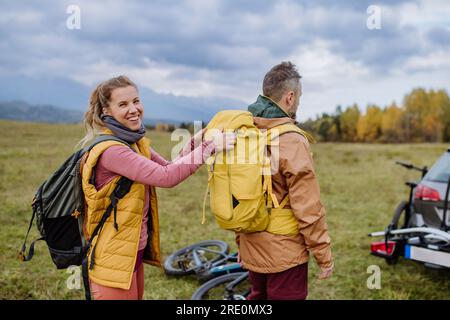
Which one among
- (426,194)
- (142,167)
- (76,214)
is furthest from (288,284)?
(426,194)

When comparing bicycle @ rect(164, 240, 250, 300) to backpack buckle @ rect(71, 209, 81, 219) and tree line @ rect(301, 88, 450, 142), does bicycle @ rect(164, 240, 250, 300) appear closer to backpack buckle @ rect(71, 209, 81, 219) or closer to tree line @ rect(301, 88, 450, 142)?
backpack buckle @ rect(71, 209, 81, 219)

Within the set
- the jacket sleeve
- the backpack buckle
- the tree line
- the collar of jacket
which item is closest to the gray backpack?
the backpack buckle

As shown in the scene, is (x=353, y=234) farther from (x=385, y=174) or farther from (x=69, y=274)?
(x=385, y=174)

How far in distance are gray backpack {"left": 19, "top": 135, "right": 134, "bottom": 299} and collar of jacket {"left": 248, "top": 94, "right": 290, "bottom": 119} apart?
948 millimetres

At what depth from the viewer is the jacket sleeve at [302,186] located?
106 inches

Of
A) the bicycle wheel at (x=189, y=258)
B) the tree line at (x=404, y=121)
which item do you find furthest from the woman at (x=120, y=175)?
the tree line at (x=404, y=121)

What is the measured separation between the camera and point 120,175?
2.62m

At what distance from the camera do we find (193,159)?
2609mm

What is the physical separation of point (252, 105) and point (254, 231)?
0.91m

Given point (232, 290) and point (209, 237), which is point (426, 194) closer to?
point (232, 290)

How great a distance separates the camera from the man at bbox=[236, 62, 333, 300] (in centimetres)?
272

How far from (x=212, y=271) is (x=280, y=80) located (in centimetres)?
342
